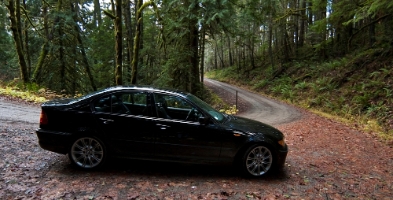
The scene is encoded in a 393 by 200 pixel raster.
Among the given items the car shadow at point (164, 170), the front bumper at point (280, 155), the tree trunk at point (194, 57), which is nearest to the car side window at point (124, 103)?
the car shadow at point (164, 170)

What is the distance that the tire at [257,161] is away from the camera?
16.3 ft

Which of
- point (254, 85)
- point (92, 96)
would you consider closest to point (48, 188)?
point (92, 96)

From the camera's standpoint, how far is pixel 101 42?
73.4 ft

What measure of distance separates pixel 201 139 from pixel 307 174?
240 cm

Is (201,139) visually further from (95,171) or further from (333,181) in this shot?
(333,181)

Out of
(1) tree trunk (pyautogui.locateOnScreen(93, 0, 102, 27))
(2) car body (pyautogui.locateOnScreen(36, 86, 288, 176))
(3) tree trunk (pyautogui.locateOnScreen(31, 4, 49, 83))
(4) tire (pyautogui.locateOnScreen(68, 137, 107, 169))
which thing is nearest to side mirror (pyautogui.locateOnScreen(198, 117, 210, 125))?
(2) car body (pyautogui.locateOnScreen(36, 86, 288, 176))

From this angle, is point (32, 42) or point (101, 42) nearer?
point (32, 42)

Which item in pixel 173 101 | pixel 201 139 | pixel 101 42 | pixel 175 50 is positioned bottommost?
pixel 201 139

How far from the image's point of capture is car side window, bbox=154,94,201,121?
5043mm

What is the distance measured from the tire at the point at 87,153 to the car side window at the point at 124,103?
1.99 feet

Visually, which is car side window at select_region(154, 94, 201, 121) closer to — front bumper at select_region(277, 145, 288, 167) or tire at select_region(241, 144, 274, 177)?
tire at select_region(241, 144, 274, 177)

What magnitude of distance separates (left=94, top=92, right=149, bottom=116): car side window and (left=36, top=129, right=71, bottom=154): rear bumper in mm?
747

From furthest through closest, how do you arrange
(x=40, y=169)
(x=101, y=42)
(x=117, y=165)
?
(x=101, y=42)
(x=117, y=165)
(x=40, y=169)

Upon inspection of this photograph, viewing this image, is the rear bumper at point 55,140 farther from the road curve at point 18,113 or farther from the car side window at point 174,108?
the road curve at point 18,113
